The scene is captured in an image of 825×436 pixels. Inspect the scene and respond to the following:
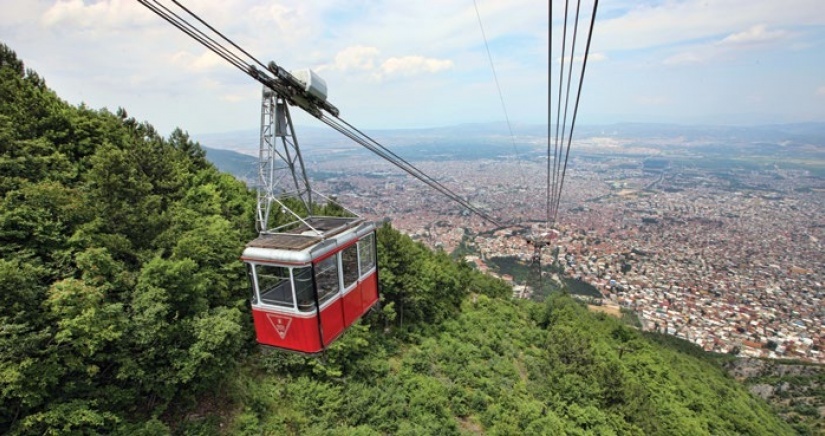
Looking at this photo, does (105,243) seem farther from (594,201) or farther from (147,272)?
(594,201)

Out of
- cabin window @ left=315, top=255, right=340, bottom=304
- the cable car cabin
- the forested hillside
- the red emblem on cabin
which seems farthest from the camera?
the forested hillside

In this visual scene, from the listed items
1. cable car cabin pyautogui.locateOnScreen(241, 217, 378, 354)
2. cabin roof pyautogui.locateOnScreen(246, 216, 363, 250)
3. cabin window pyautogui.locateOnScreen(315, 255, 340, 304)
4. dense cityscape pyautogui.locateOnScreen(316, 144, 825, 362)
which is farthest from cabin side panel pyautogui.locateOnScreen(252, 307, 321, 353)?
dense cityscape pyautogui.locateOnScreen(316, 144, 825, 362)

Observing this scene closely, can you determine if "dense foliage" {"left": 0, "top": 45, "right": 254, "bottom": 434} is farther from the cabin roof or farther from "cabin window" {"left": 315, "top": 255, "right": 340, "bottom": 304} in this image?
"cabin window" {"left": 315, "top": 255, "right": 340, "bottom": 304}

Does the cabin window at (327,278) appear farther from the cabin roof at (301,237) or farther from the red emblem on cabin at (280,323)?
the red emblem on cabin at (280,323)

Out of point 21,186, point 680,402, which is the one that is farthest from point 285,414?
point 680,402

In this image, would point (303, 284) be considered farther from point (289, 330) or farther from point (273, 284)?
point (289, 330)

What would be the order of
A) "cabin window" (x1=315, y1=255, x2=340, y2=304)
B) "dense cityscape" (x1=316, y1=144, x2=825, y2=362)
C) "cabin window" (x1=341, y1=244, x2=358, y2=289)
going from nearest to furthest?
"cabin window" (x1=315, y1=255, x2=340, y2=304) < "cabin window" (x1=341, y1=244, x2=358, y2=289) < "dense cityscape" (x1=316, y1=144, x2=825, y2=362)
